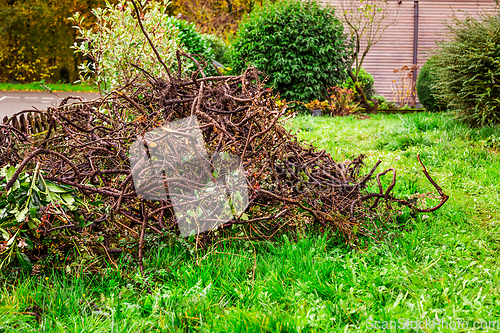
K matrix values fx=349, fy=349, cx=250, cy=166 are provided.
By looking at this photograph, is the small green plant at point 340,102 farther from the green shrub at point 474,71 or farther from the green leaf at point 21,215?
the green leaf at point 21,215

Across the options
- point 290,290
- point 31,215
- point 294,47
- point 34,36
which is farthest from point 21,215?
point 34,36

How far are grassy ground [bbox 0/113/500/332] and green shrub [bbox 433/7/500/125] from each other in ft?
12.8

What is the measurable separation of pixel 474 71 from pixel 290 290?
5723 millimetres

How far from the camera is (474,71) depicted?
19.2 feet

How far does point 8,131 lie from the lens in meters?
2.68

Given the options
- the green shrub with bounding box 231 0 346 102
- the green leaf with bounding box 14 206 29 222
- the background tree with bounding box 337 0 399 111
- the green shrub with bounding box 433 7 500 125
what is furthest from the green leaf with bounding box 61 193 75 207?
the background tree with bounding box 337 0 399 111

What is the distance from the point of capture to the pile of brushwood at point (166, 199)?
1.94m

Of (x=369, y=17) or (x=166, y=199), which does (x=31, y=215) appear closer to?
(x=166, y=199)

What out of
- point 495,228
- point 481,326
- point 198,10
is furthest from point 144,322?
point 198,10

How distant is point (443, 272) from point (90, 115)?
281 centimetres

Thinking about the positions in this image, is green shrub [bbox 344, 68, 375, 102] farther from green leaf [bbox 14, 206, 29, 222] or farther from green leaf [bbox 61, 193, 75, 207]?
green leaf [bbox 14, 206, 29, 222]

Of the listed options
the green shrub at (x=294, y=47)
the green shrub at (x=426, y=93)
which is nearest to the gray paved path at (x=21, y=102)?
the green shrub at (x=294, y=47)

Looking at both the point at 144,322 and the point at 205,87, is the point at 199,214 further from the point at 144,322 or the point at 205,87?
the point at 205,87

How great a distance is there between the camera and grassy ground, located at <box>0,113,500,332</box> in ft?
5.44
